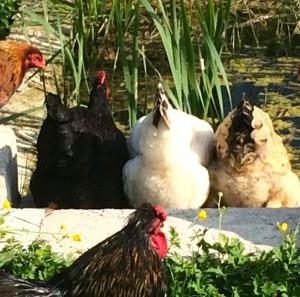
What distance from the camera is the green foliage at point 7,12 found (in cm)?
857

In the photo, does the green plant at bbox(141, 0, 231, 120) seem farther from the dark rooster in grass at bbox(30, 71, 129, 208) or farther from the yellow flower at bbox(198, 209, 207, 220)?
the yellow flower at bbox(198, 209, 207, 220)

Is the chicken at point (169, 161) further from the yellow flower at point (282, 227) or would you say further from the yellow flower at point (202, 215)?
the yellow flower at point (282, 227)

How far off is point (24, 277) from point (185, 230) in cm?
88

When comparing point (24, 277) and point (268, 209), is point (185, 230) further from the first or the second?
point (24, 277)

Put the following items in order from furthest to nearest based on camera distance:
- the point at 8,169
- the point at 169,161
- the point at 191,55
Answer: the point at 191,55, the point at 8,169, the point at 169,161

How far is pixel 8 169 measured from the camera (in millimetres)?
5746

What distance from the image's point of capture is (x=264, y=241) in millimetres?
4867

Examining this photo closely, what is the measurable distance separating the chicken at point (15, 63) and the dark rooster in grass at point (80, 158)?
Result: 1515 mm

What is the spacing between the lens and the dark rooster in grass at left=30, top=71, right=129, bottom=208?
5434 mm

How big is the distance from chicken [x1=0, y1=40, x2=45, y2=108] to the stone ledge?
223 cm

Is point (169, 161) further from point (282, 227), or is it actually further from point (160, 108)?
point (282, 227)

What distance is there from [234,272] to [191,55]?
1954mm

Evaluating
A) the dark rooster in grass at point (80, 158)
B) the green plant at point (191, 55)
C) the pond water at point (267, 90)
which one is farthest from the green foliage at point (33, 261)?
the pond water at point (267, 90)

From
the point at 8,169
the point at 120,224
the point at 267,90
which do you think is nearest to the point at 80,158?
the point at 8,169
